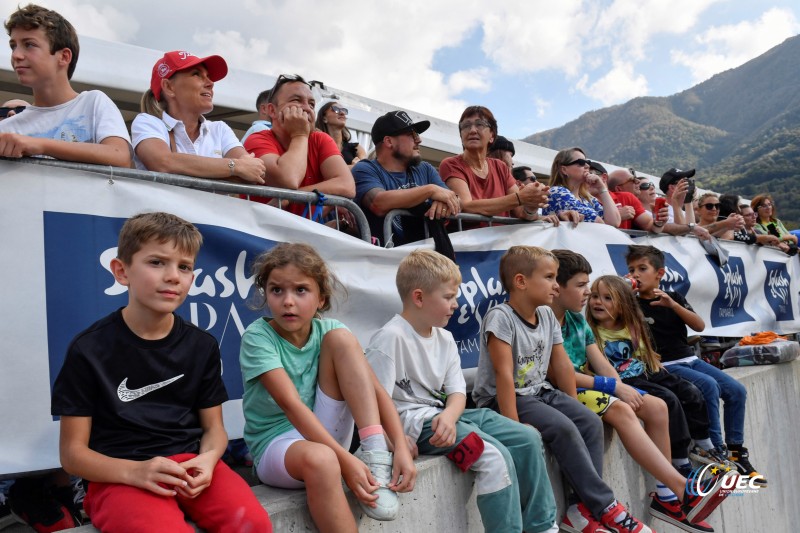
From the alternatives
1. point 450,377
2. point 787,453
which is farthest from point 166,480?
point 787,453

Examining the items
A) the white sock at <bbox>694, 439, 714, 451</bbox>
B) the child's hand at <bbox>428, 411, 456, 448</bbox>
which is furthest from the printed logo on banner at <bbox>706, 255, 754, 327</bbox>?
the child's hand at <bbox>428, 411, 456, 448</bbox>

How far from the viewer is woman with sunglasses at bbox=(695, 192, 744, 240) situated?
8484 millimetres

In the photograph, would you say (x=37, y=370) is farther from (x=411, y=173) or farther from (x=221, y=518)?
(x=411, y=173)

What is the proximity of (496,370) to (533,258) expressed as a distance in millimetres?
746

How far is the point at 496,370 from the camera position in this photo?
3881 mm

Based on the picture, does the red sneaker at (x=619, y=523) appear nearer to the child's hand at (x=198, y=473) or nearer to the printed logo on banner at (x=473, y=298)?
the printed logo on banner at (x=473, y=298)

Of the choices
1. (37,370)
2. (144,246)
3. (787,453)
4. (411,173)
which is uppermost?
(411,173)

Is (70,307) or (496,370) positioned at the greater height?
(70,307)

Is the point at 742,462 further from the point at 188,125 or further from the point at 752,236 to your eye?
the point at 188,125

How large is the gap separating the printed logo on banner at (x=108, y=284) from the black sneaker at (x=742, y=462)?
4.09m

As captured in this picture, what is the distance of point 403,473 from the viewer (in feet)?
9.41

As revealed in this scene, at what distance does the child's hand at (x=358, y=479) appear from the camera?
2668mm

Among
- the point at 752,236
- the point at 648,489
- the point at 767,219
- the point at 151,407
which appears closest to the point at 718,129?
the point at 767,219

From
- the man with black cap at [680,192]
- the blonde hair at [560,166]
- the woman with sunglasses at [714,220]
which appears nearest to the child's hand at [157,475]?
the blonde hair at [560,166]
